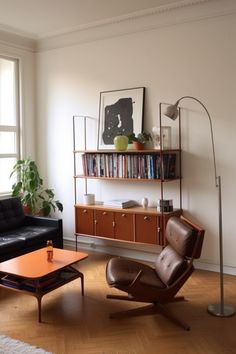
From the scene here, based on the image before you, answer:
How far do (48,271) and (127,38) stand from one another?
10.1ft

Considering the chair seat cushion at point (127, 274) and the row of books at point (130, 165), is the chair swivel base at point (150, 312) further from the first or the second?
the row of books at point (130, 165)

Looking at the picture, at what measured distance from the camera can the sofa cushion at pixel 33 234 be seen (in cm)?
442

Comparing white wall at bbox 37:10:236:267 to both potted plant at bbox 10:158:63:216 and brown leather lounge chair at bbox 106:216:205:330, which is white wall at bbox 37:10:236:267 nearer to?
potted plant at bbox 10:158:63:216

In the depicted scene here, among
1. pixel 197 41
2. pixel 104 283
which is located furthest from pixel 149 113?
pixel 104 283

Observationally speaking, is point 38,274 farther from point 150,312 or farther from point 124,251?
point 124,251

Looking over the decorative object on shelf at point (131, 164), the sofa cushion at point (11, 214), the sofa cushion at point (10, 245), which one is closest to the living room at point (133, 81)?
the decorative object on shelf at point (131, 164)

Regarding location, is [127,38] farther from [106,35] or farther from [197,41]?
[197,41]

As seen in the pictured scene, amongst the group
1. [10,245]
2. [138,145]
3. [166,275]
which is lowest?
[166,275]

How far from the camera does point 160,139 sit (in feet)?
14.2

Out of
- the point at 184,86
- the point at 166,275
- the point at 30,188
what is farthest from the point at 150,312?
the point at 30,188

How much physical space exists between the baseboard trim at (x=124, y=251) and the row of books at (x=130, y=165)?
97 cm

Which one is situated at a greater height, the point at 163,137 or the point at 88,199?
the point at 163,137

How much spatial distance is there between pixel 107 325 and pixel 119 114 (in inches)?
107

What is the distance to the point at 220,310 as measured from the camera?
3.35 m
